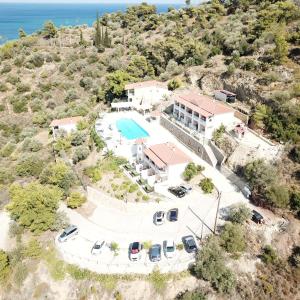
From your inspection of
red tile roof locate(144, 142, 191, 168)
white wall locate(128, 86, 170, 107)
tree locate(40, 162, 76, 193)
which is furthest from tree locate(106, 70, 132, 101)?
tree locate(40, 162, 76, 193)

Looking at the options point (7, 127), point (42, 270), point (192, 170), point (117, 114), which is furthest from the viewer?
point (7, 127)

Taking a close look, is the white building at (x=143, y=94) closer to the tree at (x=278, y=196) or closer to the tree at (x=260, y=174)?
the tree at (x=260, y=174)

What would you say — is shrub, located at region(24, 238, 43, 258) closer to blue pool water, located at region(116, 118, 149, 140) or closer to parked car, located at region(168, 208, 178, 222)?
parked car, located at region(168, 208, 178, 222)

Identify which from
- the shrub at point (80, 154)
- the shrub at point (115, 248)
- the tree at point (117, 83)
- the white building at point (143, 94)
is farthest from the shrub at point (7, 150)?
the shrub at point (115, 248)

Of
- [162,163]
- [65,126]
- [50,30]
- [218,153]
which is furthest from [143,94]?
[50,30]

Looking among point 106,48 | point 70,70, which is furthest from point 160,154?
point 106,48

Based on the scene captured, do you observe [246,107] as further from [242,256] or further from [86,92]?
[86,92]
